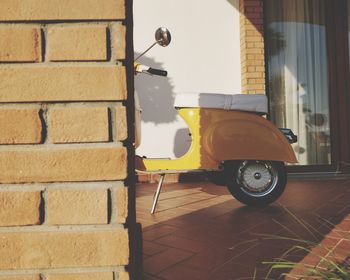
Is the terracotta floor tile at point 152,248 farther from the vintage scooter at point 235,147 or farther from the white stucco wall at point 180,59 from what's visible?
the white stucco wall at point 180,59

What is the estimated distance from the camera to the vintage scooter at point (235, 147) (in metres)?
2.80

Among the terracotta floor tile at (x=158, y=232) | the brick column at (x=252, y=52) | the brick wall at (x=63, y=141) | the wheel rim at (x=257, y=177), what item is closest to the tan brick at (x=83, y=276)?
the brick wall at (x=63, y=141)

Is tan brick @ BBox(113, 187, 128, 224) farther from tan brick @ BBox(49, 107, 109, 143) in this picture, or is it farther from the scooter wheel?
the scooter wheel

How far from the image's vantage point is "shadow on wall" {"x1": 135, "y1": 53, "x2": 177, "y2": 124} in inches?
185

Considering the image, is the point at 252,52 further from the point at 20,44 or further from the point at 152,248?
the point at 20,44

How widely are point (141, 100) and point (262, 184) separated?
2.36m

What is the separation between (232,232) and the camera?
6.95 ft

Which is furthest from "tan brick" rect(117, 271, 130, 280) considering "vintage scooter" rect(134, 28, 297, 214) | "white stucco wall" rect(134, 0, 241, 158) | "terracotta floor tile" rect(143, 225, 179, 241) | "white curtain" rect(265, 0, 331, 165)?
"white curtain" rect(265, 0, 331, 165)

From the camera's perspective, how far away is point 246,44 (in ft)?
15.2

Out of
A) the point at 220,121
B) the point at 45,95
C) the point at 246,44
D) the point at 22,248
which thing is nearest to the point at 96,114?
the point at 45,95

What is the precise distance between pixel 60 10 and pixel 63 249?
51 centimetres

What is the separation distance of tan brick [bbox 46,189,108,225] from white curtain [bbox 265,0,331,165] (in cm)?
480

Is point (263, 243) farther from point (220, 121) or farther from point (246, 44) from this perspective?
point (246, 44)

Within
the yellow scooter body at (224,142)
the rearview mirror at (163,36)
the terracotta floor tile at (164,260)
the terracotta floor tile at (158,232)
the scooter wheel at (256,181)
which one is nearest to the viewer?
the terracotta floor tile at (164,260)
